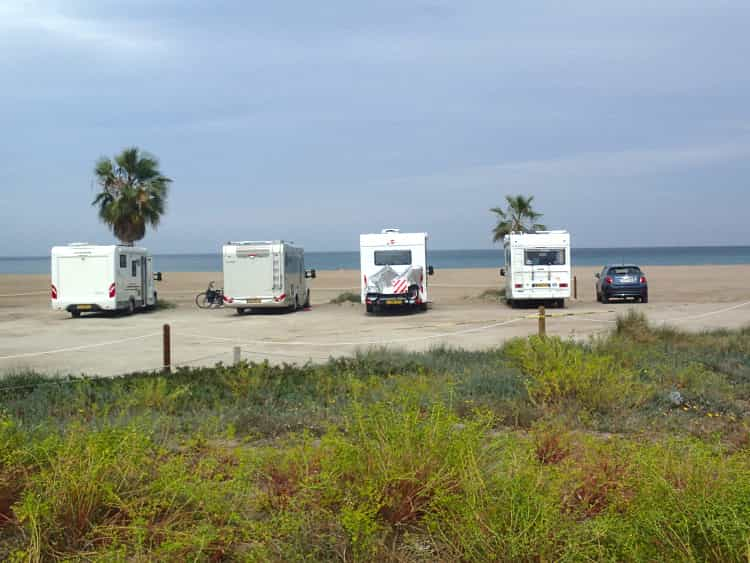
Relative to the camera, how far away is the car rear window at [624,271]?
92.5 ft

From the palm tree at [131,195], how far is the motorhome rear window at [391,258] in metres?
14.5

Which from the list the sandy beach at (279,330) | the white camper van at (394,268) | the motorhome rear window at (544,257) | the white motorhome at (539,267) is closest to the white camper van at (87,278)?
the sandy beach at (279,330)

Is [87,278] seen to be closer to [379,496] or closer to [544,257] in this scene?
[544,257]

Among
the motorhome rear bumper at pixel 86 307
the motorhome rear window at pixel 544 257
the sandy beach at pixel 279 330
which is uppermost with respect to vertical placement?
the motorhome rear window at pixel 544 257

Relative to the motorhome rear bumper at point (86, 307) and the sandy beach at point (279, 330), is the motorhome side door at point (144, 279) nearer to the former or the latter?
the sandy beach at point (279, 330)

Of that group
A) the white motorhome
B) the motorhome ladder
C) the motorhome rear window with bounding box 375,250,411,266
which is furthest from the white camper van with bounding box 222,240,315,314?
the white motorhome

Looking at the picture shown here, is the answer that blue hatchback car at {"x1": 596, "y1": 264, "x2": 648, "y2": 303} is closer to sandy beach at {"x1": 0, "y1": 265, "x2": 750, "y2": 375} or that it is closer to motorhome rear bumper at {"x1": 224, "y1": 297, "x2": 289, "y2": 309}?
sandy beach at {"x1": 0, "y1": 265, "x2": 750, "y2": 375}

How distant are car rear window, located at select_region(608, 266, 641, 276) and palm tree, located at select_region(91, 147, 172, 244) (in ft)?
66.3

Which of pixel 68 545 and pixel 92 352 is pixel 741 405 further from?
pixel 92 352

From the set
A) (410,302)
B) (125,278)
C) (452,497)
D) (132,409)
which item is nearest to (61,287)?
(125,278)

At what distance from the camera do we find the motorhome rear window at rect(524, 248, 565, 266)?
27.0m

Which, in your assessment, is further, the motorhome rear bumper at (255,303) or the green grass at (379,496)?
the motorhome rear bumper at (255,303)

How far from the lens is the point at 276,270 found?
84.7 ft

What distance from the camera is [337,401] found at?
8.27 m
